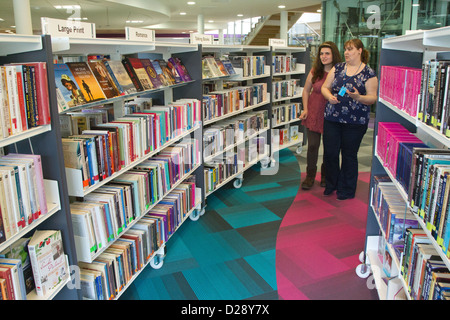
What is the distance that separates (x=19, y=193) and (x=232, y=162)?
122 inches

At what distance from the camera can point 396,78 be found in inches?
88.0

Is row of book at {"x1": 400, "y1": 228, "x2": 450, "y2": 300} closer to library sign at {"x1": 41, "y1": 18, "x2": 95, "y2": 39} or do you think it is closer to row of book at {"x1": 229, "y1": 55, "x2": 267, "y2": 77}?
library sign at {"x1": 41, "y1": 18, "x2": 95, "y2": 39}

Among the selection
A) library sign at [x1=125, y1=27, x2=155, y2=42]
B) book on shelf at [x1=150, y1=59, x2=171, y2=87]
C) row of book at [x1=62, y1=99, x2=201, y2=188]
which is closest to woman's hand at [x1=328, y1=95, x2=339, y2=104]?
row of book at [x1=62, y1=99, x2=201, y2=188]

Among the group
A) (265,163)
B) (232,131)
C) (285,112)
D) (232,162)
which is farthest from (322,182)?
(285,112)

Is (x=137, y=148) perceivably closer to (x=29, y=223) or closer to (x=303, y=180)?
(x=29, y=223)

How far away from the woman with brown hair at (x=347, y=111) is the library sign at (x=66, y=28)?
2.12 m

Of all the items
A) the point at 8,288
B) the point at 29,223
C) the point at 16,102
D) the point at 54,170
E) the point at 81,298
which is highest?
the point at 16,102

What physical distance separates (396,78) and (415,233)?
3.03 feet

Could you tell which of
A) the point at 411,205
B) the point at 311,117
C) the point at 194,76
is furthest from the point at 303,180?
the point at 411,205

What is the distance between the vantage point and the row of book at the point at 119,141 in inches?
79.5

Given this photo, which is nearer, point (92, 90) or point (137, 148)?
point (92, 90)

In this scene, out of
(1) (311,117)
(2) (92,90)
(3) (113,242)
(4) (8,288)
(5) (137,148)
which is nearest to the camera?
(4) (8,288)

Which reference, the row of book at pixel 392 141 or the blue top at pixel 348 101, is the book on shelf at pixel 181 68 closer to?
the blue top at pixel 348 101

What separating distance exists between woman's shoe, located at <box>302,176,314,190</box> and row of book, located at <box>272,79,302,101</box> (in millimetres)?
1518
